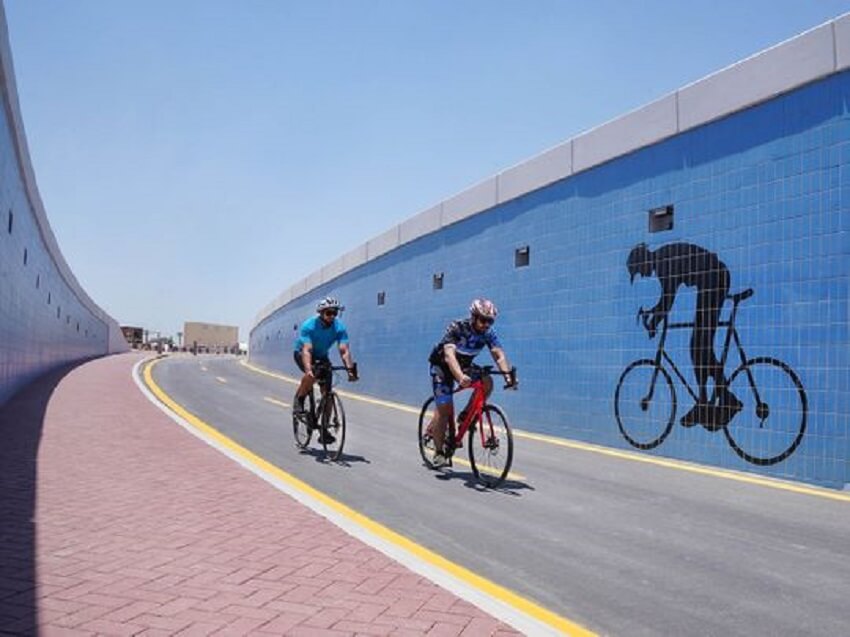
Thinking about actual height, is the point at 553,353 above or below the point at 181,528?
above

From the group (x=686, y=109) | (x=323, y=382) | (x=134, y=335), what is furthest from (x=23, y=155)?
(x=134, y=335)

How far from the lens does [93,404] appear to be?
1241 cm

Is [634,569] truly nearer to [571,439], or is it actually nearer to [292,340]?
[571,439]

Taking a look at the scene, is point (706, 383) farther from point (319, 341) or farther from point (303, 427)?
point (303, 427)

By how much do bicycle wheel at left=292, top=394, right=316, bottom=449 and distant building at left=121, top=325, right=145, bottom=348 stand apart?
77798 millimetres

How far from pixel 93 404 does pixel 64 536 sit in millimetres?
8859

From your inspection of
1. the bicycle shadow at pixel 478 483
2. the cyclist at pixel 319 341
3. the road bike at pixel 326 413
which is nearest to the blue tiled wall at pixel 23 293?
the cyclist at pixel 319 341

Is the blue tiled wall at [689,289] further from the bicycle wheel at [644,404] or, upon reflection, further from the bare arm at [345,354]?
the bare arm at [345,354]

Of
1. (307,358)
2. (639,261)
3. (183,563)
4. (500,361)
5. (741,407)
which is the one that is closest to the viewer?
(183,563)

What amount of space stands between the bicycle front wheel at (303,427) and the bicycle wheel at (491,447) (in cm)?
244

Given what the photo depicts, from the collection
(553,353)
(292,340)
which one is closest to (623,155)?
(553,353)

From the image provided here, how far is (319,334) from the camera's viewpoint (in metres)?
8.45

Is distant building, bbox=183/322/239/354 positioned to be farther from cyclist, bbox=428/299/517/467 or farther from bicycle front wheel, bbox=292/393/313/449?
cyclist, bbox=428/299/517/467

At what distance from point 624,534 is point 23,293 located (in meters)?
13.0
